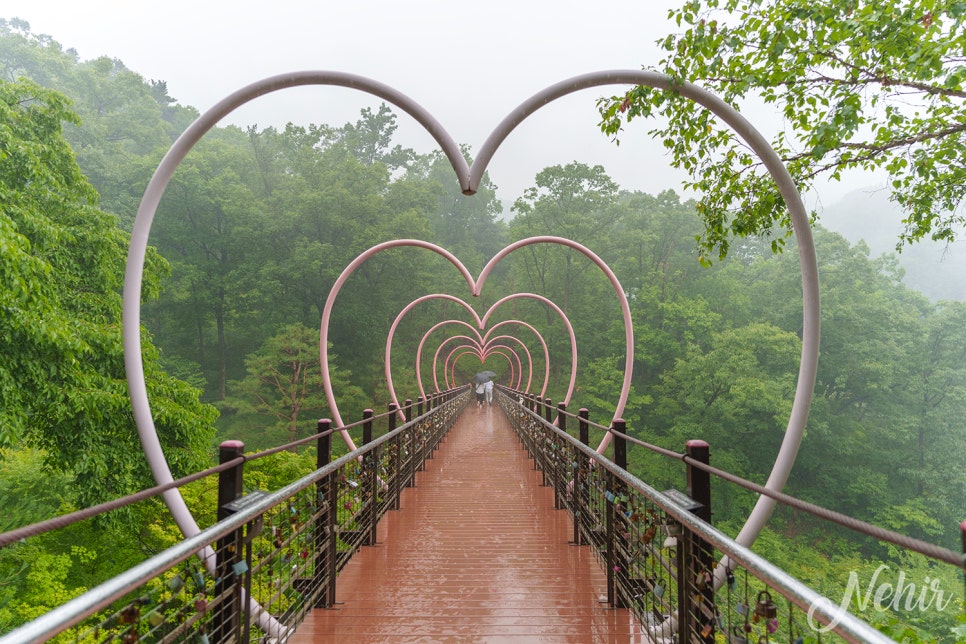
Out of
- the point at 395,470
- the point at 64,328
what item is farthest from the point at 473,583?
the point at 64,328

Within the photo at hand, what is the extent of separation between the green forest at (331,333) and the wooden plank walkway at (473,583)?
19.8 feet

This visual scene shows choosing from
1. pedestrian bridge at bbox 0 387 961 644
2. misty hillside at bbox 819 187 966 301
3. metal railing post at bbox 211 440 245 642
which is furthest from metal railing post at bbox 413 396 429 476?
misty hillside at bbox 819 187 966 301

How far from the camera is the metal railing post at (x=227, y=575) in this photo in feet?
7.19

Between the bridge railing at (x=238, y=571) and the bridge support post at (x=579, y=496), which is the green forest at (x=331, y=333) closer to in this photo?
the bridge railing at (x=238, y=571)

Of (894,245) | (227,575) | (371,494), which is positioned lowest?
(371,494)

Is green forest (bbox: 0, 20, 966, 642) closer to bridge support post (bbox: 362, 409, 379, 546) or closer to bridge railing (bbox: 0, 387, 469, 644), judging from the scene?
bridge support post (bbox: 362, 409, 379, 546)

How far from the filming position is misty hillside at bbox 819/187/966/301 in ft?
217

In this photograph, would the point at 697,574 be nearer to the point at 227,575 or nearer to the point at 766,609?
the point at 766,609

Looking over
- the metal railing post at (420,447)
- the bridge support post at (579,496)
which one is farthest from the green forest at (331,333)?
the bridge support post at (579,496)

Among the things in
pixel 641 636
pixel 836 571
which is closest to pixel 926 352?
pixel 836 571

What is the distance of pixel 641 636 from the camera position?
2922 millimetres

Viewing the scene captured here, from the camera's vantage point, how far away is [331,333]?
33.3m

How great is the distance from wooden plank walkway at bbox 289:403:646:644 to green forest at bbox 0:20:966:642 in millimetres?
6035

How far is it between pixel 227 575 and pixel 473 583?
6.73 feet
